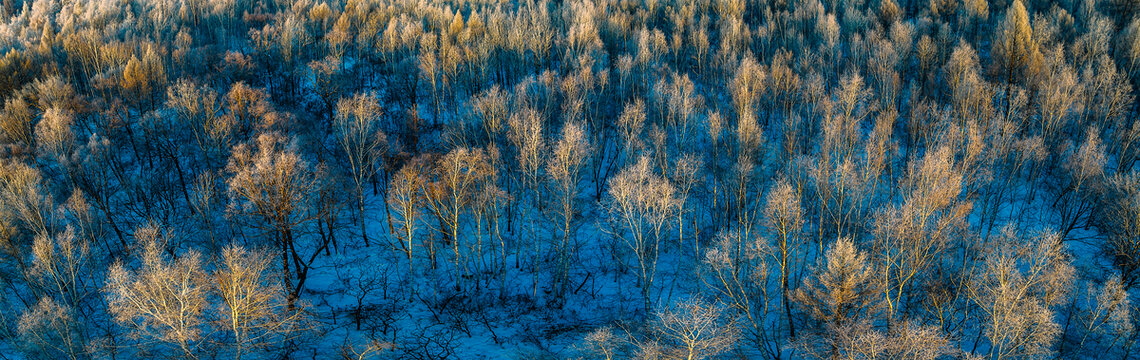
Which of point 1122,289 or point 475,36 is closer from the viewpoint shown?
point 1122,289

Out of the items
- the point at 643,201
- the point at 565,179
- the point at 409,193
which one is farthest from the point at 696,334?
the point at 409,193

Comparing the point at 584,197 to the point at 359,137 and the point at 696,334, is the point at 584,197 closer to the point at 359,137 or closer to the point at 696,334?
the point at 359,137

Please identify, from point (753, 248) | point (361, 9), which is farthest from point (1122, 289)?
point (361, 9)

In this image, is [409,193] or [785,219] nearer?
[785,219]

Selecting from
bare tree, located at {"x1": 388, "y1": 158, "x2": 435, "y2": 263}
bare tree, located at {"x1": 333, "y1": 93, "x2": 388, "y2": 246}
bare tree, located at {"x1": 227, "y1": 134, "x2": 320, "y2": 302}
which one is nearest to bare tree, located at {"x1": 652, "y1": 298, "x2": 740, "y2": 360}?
bare tree, located at {"x1": 388, "y1": 158, "x2": 435, "y2": 263}

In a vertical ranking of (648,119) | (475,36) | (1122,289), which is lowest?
(1122,289)

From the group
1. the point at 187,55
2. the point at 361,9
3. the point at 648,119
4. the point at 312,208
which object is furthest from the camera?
the point at 361,9

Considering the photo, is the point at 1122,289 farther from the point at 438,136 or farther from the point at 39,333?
the point at 39,333

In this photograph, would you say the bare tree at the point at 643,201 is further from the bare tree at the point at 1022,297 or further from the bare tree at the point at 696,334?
the bare tree at the point at 1022,297
